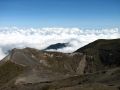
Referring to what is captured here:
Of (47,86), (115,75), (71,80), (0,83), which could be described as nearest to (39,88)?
(47,86)

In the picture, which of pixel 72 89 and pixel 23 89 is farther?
pixel 23 89

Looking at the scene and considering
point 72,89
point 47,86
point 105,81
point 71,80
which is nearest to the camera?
point 72,89

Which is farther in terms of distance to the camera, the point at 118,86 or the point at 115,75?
the point at 115,75

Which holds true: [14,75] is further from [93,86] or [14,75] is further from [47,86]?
[93,86]

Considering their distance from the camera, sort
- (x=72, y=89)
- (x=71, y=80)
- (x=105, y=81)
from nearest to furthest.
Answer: (x=72, y=89) < (x=105, y=81) < (x=71, y=80)

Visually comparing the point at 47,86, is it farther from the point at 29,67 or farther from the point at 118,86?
the point at 29,67

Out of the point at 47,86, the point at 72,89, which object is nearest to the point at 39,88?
the point at 47,86

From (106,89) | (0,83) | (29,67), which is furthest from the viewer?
(29,67)

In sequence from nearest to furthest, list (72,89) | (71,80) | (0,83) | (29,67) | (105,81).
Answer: (72,89)
(105,81)
(71,80)
(0,83)
(29,67)

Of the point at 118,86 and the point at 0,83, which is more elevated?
the point at 118,86
